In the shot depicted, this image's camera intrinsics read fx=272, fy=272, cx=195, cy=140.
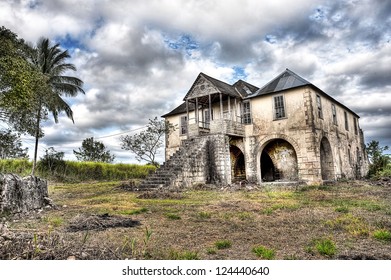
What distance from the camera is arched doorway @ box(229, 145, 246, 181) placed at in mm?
20330

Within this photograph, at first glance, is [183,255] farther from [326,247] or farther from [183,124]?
[183,124]

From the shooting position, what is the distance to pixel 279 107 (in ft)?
56.6

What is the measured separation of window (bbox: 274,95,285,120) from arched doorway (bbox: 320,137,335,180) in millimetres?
3478

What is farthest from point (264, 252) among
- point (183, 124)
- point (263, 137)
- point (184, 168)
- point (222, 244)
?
point (183, 124)

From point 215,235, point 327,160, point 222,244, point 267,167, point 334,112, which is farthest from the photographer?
point 267,167

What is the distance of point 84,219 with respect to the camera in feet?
18.6

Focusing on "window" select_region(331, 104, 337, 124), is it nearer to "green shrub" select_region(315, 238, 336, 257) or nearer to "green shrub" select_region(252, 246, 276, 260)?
"green shrub" select_region(315, 238, 336, 257)

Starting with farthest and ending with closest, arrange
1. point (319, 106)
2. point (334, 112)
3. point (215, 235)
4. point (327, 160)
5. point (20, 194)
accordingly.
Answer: point (334, 112) < point (327, 160) < point (319, 106) < point (20, 194) < point (215, 235)

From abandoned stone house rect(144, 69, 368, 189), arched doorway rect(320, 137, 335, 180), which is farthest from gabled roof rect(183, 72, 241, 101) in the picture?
arched doorway rect(320, 137, 335, 180)

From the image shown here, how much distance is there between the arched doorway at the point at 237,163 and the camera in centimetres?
2033

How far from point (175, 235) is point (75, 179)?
21374 mm

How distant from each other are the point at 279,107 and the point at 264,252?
1482cm

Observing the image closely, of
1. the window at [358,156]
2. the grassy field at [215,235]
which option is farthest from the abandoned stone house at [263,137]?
the grassy field at [215,235]
